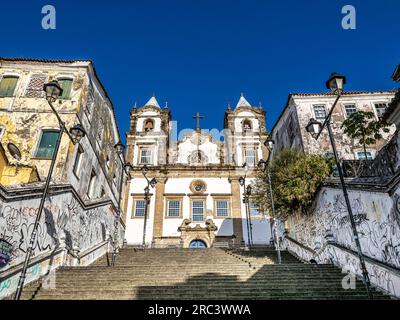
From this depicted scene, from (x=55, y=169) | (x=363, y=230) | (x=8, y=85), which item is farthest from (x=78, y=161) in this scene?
(x=363, y=230)

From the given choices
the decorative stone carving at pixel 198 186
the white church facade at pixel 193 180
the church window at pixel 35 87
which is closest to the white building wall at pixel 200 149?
the white church facade at pixel 193 180

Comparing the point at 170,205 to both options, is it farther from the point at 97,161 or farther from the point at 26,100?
the point at 26,100

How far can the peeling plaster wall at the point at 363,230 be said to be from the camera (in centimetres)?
824

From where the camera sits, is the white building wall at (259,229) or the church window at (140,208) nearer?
the white building wall at (259,229)

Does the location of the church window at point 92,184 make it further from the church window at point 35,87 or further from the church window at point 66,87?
the church window at point 35,87

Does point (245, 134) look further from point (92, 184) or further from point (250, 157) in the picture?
point (92, 184)

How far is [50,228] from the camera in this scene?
39.9 feet

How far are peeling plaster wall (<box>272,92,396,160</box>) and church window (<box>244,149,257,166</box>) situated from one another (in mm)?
4869

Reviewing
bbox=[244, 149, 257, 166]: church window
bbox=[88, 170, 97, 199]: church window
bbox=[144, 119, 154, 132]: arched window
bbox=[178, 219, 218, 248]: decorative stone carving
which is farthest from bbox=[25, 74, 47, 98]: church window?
bbox=[244, 149, 257, 166]: church window

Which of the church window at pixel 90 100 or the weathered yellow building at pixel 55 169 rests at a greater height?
the church window at pixel 90 100

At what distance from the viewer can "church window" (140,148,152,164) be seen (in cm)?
3000

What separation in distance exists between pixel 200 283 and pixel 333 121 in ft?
59.8

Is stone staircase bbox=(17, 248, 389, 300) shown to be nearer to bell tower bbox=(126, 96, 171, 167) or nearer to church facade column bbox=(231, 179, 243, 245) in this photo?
church facade column bbox=(231, 179, 243, 245)

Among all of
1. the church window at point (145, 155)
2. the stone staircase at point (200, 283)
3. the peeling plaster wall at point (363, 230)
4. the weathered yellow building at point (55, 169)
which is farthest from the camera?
the church window at point (145, 155)
